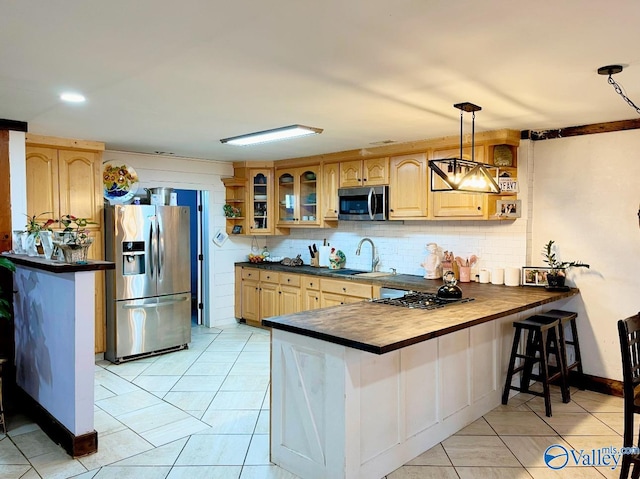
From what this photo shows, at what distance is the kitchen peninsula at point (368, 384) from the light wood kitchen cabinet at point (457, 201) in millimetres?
1196

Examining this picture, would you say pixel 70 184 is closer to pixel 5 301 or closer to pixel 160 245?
pixel 160 245

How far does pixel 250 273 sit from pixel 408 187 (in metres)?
2.61

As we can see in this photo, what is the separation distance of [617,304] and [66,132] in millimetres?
5074

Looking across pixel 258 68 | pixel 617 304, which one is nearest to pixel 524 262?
pixel 617 304

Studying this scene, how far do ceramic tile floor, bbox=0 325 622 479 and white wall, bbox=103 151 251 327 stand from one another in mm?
2081

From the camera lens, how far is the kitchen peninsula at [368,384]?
2537 millimetres

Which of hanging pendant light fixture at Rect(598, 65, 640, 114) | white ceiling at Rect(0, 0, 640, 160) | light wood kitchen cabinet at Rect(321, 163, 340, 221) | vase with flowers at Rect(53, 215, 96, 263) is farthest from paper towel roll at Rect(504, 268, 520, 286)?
vase with flowers at Rect(53, 215, 96, 263)

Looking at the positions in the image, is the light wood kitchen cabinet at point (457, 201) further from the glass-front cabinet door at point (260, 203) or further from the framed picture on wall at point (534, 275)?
the glass-front cabinet door at point (260, 203)

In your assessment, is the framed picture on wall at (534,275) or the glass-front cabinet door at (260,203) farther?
the glass-front cabinet door at (260,203)

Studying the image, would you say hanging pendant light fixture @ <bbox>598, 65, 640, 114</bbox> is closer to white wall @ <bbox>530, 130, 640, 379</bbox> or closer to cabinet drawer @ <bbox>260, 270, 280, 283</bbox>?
white wall @ <bbox>530, 130, 640, 379</bbox>

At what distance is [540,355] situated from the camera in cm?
361

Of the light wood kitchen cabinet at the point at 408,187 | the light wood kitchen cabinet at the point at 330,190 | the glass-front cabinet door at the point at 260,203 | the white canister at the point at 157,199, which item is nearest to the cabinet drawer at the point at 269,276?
the glass-front cabinet door at the point at 260,203

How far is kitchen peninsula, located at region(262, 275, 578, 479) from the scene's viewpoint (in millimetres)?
2537

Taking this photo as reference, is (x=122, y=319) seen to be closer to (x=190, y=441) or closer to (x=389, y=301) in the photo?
(x=190, y=441)
